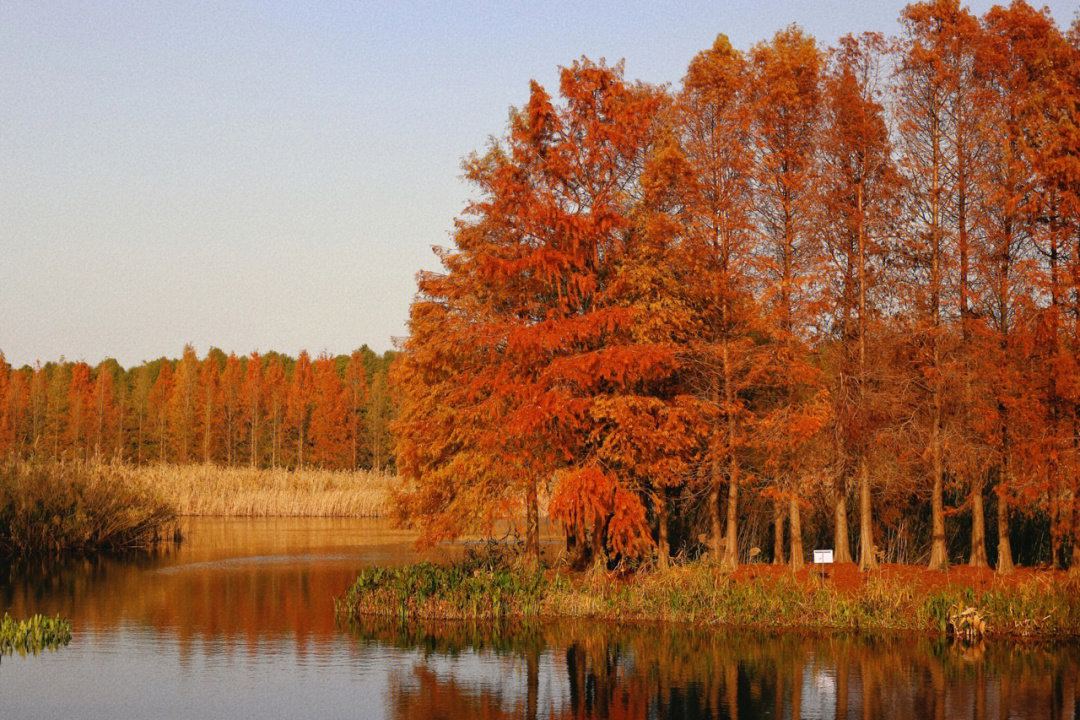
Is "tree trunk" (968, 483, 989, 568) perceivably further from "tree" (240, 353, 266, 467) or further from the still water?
"tree" (240, 353, 266, 467)

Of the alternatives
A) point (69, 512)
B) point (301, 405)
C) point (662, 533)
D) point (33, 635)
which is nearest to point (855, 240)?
point (662, 533)

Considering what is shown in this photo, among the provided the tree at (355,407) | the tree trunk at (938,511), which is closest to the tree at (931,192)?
the tree trunk at (938,511)

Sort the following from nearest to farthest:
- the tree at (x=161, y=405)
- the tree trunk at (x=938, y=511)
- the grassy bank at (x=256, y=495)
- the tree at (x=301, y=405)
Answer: the tree trunk at (x=938, y=511)
the grassy bank at (x=256, y=495)
the tree at (x=301, y=405)
the tree at (x=161, y=405)

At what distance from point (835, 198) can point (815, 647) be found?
1349cm

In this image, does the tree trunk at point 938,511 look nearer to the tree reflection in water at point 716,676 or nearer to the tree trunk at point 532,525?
the tree reflection in water at point 716,676

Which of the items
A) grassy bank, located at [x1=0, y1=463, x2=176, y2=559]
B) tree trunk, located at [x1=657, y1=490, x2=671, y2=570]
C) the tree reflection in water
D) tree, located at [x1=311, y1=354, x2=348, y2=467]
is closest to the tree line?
tree, located at [x1=311, y1=354, x2=348, y2=467]

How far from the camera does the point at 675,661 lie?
2119cm

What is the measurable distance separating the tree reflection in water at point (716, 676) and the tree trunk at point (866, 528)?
6823 millimetres

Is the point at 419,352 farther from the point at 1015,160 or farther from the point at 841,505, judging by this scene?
the point at 1015,160

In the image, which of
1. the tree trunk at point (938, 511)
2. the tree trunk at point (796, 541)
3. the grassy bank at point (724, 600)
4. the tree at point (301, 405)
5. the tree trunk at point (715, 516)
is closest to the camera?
the grassy bank at point (724, 600)

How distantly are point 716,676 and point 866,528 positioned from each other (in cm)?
1201

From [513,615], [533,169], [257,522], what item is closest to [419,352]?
[533,169]

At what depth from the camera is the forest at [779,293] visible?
28.5 meters

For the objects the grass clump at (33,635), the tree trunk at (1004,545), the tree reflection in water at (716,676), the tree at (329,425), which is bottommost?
the tree reflection in water at (716,676)
